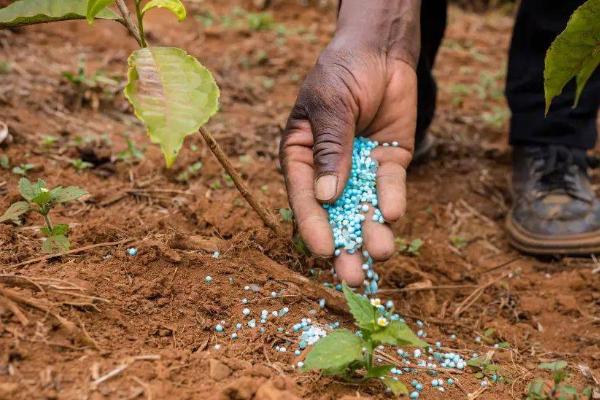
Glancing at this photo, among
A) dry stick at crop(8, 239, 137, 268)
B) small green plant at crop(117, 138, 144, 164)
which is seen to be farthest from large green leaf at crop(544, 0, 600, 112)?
small green plant at crop(117, 138, 144, 164)

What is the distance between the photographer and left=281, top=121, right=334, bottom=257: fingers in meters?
1.92

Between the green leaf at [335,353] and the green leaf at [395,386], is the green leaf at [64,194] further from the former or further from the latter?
the green leaf at [395,386]

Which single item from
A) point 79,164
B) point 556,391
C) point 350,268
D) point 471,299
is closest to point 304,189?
point 350,268

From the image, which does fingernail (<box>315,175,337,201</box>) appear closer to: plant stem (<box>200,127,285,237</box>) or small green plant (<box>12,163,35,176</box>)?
plant stem (<box>200,127,285,237</box>)

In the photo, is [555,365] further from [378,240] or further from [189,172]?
[189,172]

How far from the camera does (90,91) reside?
3.15m

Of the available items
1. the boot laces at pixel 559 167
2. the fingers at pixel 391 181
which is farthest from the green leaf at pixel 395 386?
the boot laces at pixel 559 167

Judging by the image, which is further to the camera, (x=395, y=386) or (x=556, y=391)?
(x=556, y=391)

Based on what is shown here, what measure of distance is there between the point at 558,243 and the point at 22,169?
7.17ft

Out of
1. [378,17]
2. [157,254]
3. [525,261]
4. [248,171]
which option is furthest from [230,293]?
[525,261]

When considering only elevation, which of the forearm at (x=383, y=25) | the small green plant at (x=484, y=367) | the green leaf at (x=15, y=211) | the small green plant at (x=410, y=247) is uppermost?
the forearm at (x=383, y=25)

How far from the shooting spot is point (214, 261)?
6.30 ft

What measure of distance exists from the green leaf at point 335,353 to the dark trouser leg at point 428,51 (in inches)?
72.2

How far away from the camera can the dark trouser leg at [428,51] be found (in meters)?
3.03
